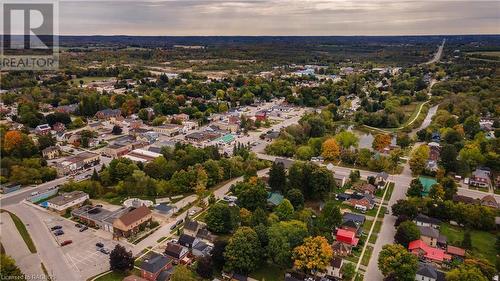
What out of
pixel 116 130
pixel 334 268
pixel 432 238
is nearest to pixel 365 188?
pixel 432 238

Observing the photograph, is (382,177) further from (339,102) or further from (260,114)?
(339,102)

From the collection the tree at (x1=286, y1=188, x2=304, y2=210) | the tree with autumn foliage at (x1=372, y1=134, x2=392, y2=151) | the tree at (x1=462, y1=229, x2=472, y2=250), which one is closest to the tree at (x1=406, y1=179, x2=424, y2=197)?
the tree at (x1=462, y1=229, x2=472, y2=250)

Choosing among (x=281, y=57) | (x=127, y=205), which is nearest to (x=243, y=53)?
(x=281, y=57)

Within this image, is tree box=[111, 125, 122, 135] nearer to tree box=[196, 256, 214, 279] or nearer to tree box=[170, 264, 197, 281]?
tree box=[196, 256, 214, 279]

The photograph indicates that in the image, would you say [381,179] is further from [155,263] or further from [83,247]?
[83,247]

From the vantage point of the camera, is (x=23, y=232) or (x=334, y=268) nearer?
(x=334, y=268)

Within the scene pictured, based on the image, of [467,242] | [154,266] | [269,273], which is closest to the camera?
[154,266]
